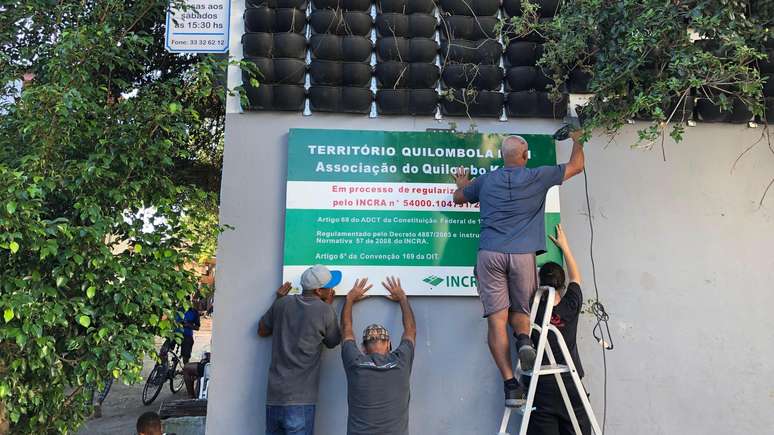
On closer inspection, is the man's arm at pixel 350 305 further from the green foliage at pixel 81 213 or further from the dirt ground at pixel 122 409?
the dirt ground at pixel 122 409

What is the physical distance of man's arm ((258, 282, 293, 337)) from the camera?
4.05m

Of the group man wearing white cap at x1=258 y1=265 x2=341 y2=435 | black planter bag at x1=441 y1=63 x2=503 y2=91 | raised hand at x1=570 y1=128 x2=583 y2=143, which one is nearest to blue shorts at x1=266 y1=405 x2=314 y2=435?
man wearing white cap at x1=258 y1=265 x2=341 y2=435

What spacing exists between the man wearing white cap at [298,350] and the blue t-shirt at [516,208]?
1.24 metres

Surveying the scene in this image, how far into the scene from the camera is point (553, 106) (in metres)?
4.52

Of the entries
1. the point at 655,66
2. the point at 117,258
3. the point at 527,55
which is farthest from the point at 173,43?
the point at 655,66

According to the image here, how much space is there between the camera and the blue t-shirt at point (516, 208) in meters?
3.72

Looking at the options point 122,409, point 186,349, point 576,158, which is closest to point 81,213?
point 576,158

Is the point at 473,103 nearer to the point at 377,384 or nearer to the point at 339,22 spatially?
the point at 339,22

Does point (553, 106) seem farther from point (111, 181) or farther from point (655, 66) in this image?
point (111, 181)

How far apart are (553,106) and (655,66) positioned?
2.85ft

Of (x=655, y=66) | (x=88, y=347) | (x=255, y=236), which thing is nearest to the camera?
(x=88, y=347)

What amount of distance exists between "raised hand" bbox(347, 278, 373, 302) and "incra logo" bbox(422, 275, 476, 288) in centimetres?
46

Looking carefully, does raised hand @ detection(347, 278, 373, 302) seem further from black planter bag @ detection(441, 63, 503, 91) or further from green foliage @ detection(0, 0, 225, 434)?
black planter bag @ detection(441, 63, 503, 91)

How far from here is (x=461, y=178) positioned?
4211 mm
